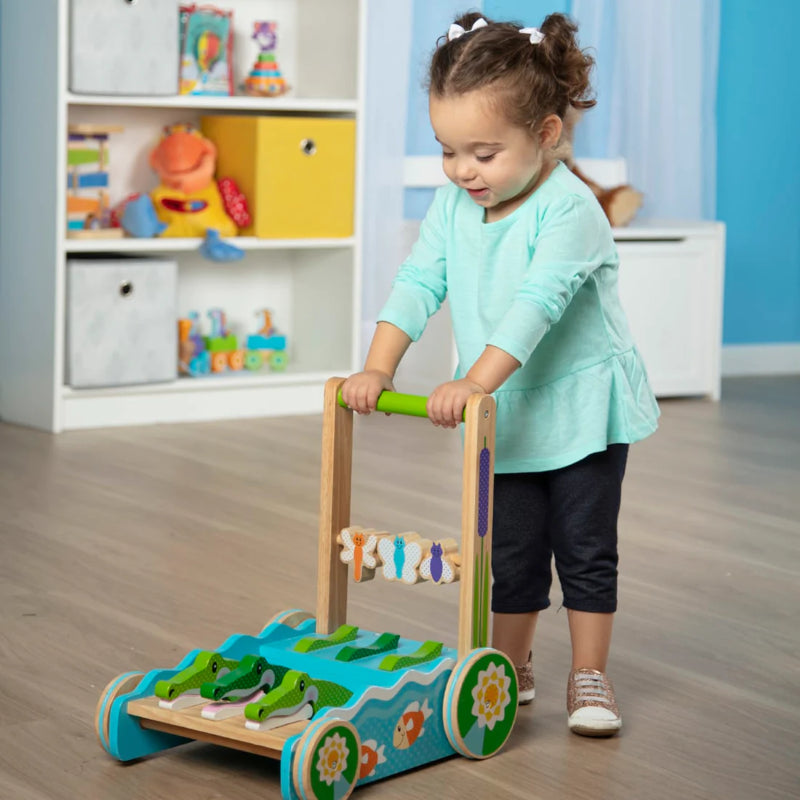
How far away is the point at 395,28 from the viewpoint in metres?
3.62

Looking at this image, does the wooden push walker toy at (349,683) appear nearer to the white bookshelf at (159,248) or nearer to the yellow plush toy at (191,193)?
the white bookshelf at (159,248)

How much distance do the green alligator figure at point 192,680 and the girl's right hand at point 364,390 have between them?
272mm

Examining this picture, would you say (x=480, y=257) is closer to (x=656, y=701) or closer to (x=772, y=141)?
(x=656, y=701)

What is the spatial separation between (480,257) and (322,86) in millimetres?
2101

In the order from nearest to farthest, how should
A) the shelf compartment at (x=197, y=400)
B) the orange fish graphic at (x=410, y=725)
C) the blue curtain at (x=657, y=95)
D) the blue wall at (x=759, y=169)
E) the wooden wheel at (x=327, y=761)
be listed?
the wooden wheel at (x=327, y=761) → the orange fish graphic at (x=410, y=725) → the shelf compartment at (x=197, y=400) → the blue curtain at (x=657, y=95) → the blue wall at (x=759, y=169)

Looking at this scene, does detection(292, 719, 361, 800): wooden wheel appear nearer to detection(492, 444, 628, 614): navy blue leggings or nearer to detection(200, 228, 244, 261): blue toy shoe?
detection(492, 444, 628, 614): navy blue leggings

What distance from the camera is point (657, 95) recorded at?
160 inches

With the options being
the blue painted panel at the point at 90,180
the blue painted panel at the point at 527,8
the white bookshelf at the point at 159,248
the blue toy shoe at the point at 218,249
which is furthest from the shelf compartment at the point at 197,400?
the blue painted panel at the point at 527,8

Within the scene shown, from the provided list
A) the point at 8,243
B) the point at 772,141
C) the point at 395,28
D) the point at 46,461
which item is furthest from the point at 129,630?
the point at 772,141

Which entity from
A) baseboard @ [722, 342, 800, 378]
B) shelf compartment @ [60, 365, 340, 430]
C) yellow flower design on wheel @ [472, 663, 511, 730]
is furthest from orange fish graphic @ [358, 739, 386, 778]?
baseboard @ [722, 342, 800, 378]

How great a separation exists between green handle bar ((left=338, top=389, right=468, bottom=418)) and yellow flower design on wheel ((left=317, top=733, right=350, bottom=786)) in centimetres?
30

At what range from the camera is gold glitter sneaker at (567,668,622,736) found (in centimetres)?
146

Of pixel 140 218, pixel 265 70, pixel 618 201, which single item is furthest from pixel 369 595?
pixel 618 201

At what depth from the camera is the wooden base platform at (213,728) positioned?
127 cm
